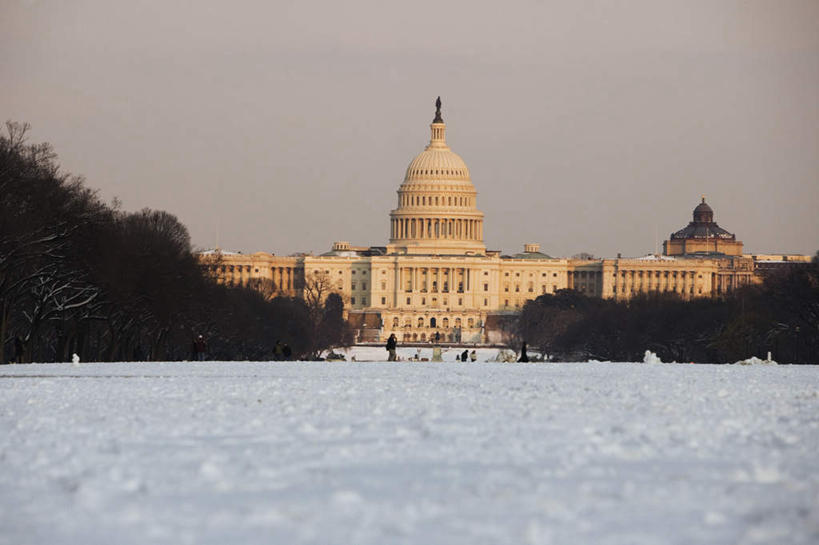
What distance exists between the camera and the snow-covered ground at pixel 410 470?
1377 centimetres

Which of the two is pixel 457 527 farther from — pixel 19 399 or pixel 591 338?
pixel 591 338

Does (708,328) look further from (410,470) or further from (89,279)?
(410,470)

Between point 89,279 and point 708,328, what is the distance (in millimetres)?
50880

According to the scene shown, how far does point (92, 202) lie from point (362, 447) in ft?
183

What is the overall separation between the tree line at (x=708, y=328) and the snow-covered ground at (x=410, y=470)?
63.0 meters

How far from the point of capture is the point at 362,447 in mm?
19109

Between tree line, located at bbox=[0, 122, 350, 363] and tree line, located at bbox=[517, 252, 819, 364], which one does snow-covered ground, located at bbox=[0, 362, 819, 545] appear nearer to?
tree line, located at bbox=[0, 122, 350, 363]

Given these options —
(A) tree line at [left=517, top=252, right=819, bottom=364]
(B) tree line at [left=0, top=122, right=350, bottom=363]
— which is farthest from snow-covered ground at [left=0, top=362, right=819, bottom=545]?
(A) tree line at [left=517, top=252, right=819, bottom=364]

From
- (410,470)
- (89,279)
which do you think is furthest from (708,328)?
(410,470)

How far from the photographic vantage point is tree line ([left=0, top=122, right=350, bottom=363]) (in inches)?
2322

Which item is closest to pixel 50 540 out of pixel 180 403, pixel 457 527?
pixel 457 527

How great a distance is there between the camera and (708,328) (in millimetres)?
106188

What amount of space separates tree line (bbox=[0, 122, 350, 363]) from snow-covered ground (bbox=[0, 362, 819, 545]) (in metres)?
31.3

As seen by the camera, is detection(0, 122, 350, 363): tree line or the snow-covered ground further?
detection(0, 122, 350, 363): tree line
